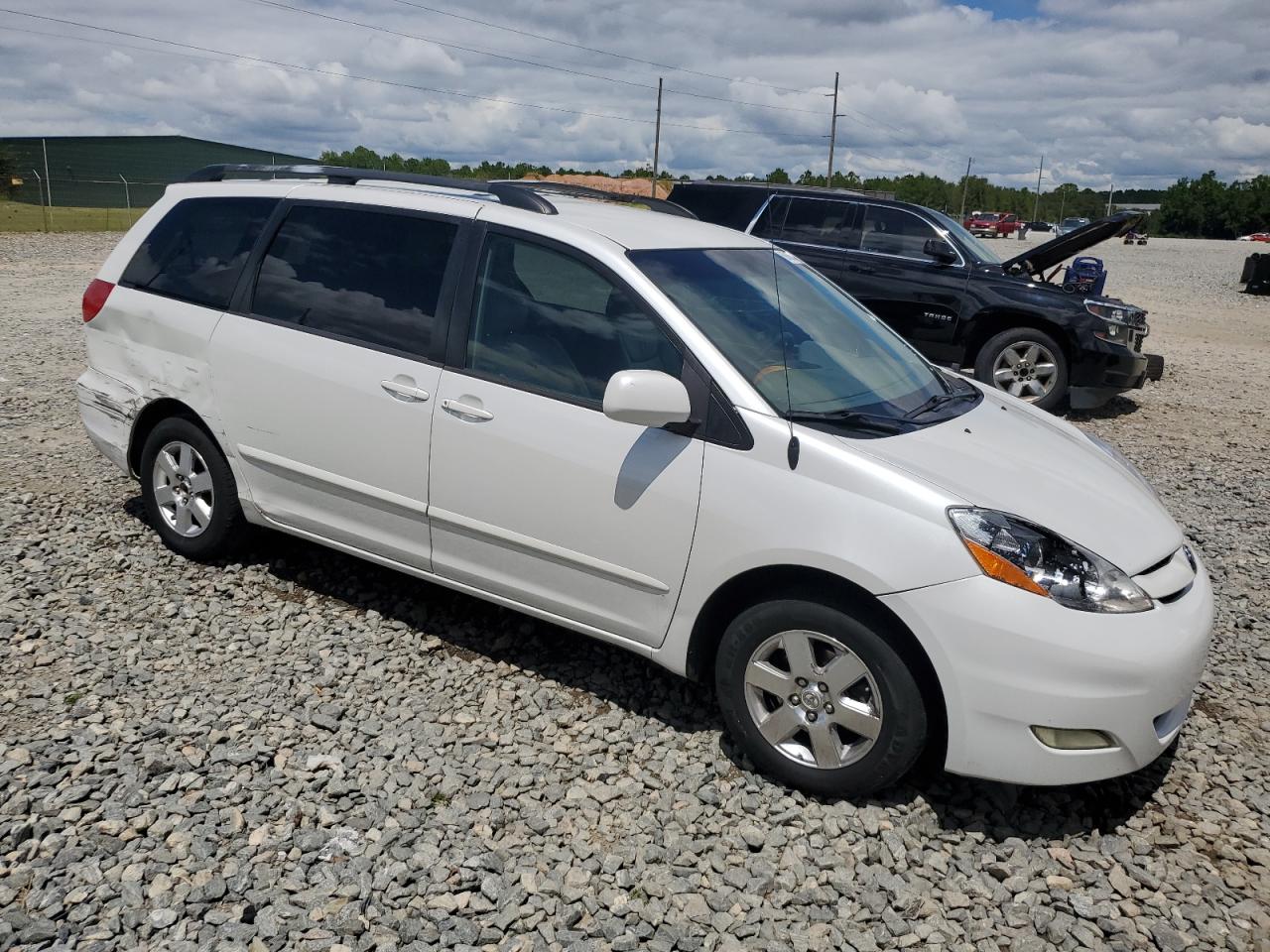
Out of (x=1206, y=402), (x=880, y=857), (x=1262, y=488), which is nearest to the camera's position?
(x=880, y=857)

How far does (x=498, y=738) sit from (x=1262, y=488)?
252 inches

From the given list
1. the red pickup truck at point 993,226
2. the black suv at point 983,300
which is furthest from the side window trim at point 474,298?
the red pickup truck at point 993,226

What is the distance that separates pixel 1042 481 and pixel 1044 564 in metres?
0.45

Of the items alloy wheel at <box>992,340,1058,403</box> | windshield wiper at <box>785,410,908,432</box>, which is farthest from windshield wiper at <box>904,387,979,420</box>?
alloy wheel at <box>992,340,1058,403</box>

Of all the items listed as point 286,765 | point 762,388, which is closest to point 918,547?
point 762,388

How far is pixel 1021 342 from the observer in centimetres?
961

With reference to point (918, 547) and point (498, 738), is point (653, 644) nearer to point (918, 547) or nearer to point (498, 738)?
point (498, 738)

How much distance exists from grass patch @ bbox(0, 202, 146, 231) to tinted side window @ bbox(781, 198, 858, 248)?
83.2ft

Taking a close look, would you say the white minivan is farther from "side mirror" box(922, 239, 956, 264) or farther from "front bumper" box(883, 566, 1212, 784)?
"side mirror" box(922, 239, 956, 264)

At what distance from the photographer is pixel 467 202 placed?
4.15 meters

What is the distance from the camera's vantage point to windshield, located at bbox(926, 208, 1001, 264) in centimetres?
987

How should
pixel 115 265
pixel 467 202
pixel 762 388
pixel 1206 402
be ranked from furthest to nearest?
pixel 1206 402
pixel 115 265
pixel 467 202
pixel 762 388

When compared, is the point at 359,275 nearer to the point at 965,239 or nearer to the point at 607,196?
the point at 607,196

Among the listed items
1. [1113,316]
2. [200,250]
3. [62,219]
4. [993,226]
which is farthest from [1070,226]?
[200,250]
